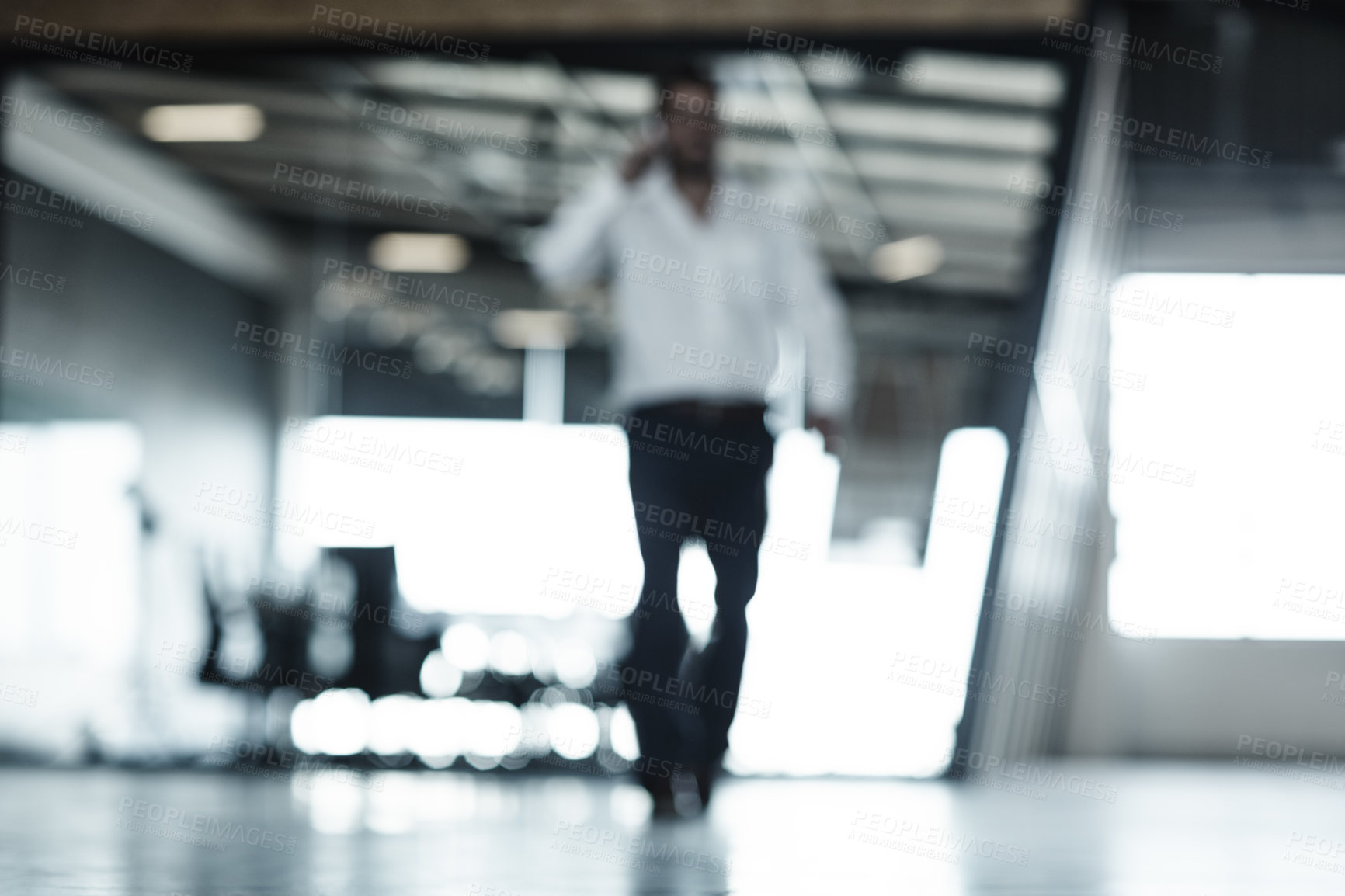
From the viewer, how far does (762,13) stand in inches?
174

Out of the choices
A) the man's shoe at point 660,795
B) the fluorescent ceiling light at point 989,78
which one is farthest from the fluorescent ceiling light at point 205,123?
the man's shoe at point 660,795

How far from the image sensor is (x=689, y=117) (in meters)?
3.00

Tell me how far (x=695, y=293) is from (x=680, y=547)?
1.91 ft

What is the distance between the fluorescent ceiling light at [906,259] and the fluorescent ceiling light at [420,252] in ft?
4.59

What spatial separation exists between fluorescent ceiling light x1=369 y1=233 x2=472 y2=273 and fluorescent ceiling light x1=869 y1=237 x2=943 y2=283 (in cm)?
140

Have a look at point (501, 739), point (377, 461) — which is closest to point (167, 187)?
point (377, 461)

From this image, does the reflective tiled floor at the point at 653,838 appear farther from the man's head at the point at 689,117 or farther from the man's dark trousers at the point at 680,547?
the man's head at the point at 689,117

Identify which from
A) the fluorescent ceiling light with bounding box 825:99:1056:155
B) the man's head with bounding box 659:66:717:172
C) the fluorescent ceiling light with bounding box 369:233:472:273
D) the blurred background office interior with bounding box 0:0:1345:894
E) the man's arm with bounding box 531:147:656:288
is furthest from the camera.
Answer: the fluorescent ceiling light with bounding box 369:233:472:273

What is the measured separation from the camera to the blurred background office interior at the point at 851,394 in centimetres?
436

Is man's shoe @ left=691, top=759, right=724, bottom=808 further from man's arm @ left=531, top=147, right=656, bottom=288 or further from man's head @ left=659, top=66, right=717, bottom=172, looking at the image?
man's head @ left=659, top=66, right=717, bottom=172

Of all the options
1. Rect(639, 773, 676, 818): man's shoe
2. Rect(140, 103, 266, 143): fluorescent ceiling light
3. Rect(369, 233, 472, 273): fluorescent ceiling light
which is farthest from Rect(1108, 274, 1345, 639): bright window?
Rect(140, 103, 266, 143): fluorescent ceiling light

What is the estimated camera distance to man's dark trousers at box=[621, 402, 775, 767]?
286cm

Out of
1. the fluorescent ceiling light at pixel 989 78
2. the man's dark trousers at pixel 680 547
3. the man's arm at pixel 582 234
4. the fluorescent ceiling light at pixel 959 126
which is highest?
the fluorescent ceiling light at pixel 989 78

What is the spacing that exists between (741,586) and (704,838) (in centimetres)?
70
